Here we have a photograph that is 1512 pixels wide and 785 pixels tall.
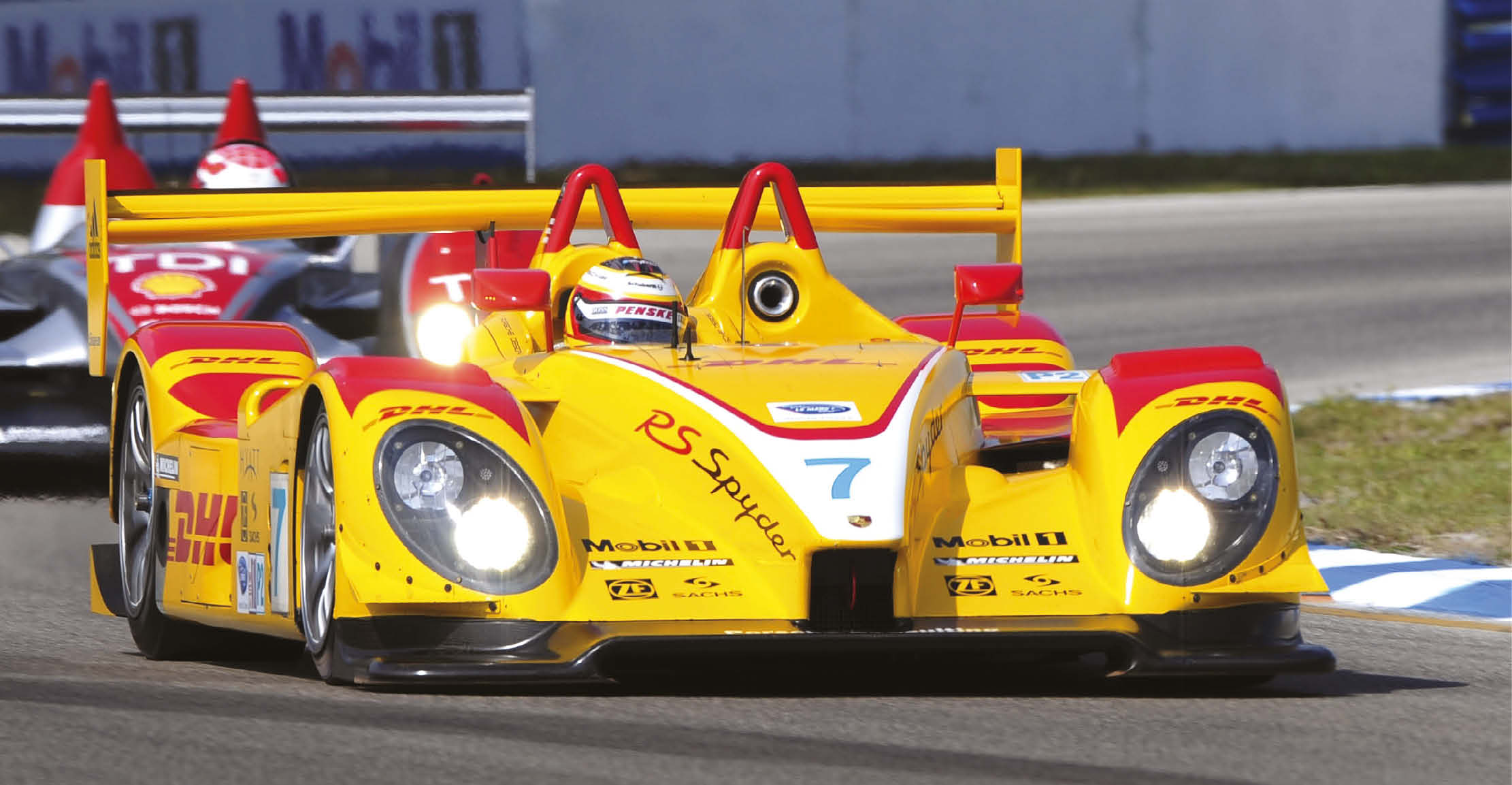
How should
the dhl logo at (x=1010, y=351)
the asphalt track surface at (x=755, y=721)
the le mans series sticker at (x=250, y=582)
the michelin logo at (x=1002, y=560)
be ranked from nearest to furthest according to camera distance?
the asphalt track surface at (x=755, y=721), the michelin logo at (x=1002, y=560), the le mans series sticker at (x=250, y=582), the dhl logo at (x=1010, y=351)

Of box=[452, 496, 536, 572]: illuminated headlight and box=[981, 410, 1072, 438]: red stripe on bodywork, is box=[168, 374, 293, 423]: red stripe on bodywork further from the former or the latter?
box=[981, 410, 1072, 438]: red stripe on bodywork

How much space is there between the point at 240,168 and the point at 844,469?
6625mm

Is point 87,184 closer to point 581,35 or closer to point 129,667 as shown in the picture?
point 129,667

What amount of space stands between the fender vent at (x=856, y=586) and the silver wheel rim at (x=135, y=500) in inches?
82.7

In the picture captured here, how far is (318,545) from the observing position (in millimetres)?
5531

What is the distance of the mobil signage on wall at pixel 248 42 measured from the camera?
2367 centimetres

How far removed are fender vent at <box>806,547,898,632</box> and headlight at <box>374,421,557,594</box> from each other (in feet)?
1.88

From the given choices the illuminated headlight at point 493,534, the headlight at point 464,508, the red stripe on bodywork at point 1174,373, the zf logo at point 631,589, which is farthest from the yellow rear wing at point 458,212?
the zf logo at point 631,589

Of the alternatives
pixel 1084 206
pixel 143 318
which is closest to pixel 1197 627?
→ pixel 143 318

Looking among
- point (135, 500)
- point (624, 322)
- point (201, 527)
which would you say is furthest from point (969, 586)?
point (135, 500)

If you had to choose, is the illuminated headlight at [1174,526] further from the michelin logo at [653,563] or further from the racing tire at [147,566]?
the racing tire at [147,566]

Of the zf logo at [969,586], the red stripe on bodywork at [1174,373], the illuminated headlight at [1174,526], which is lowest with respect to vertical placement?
the zf logo at [969,586]

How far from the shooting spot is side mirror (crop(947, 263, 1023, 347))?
6844 mm

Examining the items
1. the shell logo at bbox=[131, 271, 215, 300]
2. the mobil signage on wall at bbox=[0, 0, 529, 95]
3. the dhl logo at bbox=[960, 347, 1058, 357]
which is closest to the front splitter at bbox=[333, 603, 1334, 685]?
the dhl logo at bbox=[960, 347, 1058, 357]
